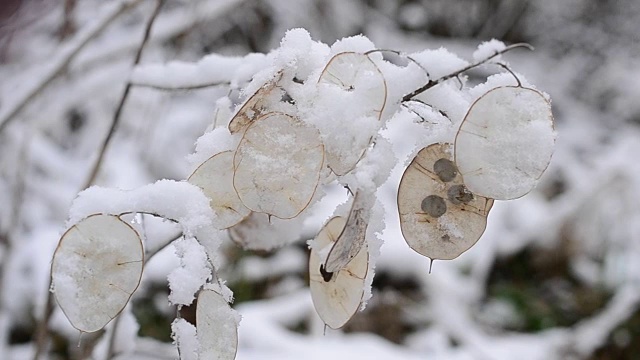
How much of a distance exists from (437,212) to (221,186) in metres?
0.10

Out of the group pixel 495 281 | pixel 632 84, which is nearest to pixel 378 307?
pixel 495 281

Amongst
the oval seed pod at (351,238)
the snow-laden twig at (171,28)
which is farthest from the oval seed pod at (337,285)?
the snow-laden twig at (171,28)

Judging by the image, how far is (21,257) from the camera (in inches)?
58.9

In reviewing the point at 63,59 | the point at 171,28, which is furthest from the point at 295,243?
the point at 63,59

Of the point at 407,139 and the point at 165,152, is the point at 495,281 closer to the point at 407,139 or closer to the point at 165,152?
the point at 407,139

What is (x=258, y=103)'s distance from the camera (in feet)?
0.91

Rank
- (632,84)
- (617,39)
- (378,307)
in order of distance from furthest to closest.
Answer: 1. (617,39)
2. (632,84)
3. (378,307)

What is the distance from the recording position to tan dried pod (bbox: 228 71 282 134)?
28cm

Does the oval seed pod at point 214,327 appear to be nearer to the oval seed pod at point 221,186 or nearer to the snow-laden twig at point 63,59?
the oval seed pod at point 221,186

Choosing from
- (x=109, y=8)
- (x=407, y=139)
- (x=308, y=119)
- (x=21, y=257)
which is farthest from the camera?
(x=407, y=139)

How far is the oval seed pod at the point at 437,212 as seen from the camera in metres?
0.29

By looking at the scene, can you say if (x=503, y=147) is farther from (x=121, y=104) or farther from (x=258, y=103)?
(x=121, y=104)

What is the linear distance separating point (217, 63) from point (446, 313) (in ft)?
4.26

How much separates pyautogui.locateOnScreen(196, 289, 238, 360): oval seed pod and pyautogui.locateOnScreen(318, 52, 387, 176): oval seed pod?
0.24ft
